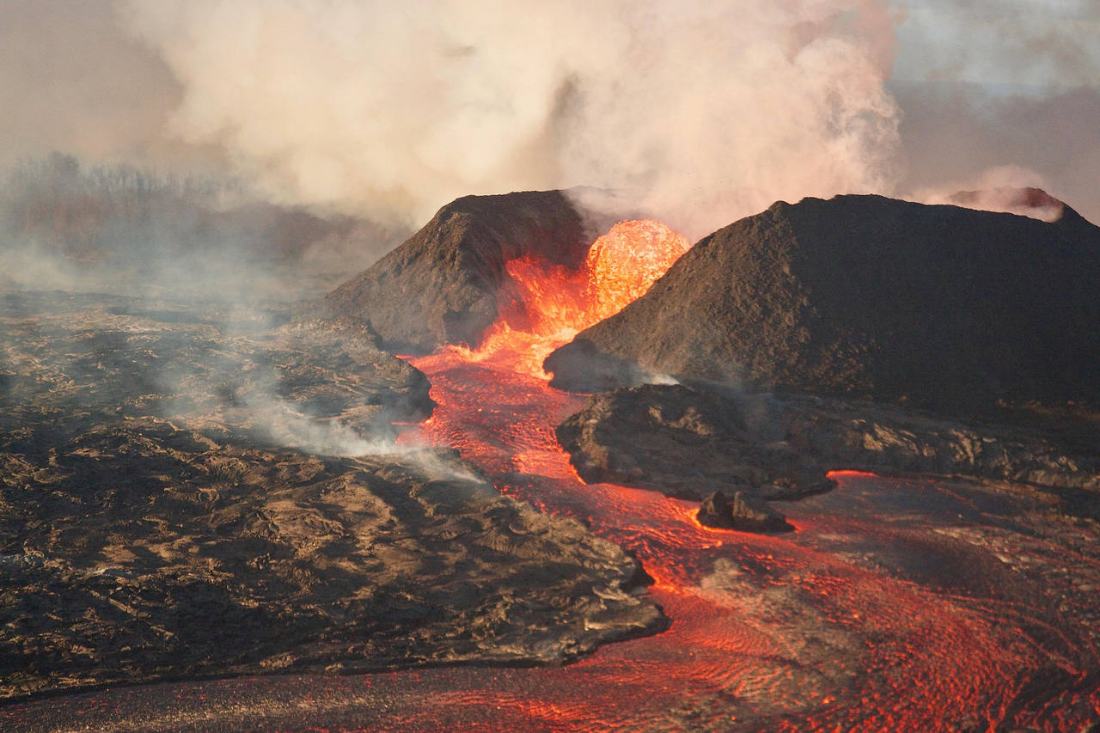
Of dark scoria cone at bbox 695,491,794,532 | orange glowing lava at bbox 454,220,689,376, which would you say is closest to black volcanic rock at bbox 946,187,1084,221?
orange glowing lava at bbox 454,220,689,376

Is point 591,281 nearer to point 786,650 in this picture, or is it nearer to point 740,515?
point 740,515

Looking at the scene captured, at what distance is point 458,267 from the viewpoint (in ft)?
77.6

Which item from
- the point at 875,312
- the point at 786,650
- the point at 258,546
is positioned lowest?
the point at 786,650

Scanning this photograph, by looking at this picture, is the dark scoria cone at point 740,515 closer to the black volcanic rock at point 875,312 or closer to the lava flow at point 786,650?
the lava flow at point 786,650

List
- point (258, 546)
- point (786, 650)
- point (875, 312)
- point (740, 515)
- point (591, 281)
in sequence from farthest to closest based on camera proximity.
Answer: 1. point (591, 281)
2. point (875, 312)
3. point (740, 515)
4. point (258, 546)
5. point (786, 650)

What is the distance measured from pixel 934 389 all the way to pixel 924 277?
3577 mm

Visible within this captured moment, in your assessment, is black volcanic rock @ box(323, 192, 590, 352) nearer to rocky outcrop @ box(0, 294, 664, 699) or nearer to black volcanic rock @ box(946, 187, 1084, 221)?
rocky outcrop @ box(0, 294, 664, 699)

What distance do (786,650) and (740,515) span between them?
3.55 m

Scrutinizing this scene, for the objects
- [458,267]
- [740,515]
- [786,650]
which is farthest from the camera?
[458,267]

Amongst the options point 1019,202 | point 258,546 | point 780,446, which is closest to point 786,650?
point 258,546

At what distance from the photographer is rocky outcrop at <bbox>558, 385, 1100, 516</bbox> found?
13773 millimetres

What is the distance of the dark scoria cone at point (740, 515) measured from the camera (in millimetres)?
11797

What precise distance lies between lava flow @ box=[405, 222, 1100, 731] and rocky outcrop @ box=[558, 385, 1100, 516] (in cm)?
78

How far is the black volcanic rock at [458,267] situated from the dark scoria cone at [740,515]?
11164 mm
